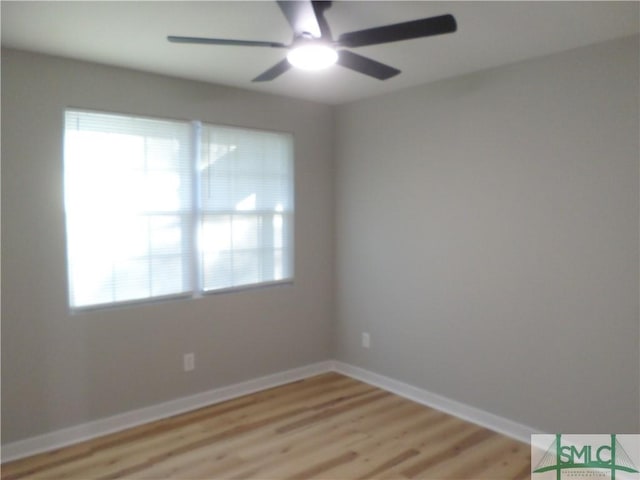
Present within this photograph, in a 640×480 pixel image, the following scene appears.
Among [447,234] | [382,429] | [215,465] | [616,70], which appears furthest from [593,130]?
[215,465]

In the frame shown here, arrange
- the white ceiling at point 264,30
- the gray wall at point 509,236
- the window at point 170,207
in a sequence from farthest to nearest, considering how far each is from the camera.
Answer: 1. the window at point 170,207
2. the gray wall at point 509,236
3. the white ceiling at point 264,30

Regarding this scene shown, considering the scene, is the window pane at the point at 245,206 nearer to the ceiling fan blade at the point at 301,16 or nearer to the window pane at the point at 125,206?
the window pane at the point at 125,206

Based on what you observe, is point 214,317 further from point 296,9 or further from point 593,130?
point 593,130

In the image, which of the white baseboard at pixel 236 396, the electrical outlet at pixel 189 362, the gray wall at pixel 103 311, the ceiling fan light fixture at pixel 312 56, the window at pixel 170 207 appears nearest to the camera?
the ceiling fan light fixture at pixel 312 56

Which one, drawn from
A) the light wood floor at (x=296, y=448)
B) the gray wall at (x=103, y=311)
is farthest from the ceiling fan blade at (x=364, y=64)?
the light wood floor at (x=296, y=448)

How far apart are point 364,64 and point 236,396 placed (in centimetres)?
267

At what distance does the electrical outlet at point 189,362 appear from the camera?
3594 mm

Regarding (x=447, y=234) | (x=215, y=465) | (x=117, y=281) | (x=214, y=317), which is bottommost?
(x=215, y=465)

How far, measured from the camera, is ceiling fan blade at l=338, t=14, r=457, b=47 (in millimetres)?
1864

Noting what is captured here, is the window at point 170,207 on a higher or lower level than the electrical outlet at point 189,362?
higher

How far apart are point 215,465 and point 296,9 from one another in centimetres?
243

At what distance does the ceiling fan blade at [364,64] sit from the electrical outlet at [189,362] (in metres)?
2.33

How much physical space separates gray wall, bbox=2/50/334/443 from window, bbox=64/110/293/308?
0.31ft

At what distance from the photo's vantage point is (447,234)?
11.6ft
